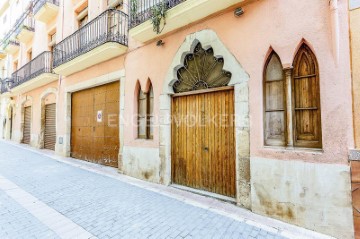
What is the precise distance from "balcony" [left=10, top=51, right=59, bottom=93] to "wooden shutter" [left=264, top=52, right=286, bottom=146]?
10.6 m

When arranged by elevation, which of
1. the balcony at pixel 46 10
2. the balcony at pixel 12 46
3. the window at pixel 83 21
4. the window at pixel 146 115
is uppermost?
the balcony at pixel 12 46

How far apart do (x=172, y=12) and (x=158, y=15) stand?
1.34ft

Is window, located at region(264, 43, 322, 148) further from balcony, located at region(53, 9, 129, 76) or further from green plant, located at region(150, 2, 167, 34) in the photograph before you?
balcony, located at region(53, 9, 129, 76)

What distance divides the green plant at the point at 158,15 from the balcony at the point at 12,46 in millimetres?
16977

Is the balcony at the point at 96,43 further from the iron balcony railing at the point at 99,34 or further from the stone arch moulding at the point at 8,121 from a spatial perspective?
the stone arch moulding at the point at 8,121

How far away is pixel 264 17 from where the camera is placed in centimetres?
380

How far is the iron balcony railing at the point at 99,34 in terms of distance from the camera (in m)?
6.67

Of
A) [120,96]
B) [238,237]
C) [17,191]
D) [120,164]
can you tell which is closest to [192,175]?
[238,237]

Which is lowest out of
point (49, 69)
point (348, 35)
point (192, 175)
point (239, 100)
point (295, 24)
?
point (192, 175)

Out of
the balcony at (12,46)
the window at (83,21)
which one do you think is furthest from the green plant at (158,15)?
the balcony at (12,46)

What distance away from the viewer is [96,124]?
8148 millimetres

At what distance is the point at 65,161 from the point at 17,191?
3.91 m

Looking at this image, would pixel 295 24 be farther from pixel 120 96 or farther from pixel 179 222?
pixel 120 96

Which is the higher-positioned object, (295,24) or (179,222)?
(295,24)
